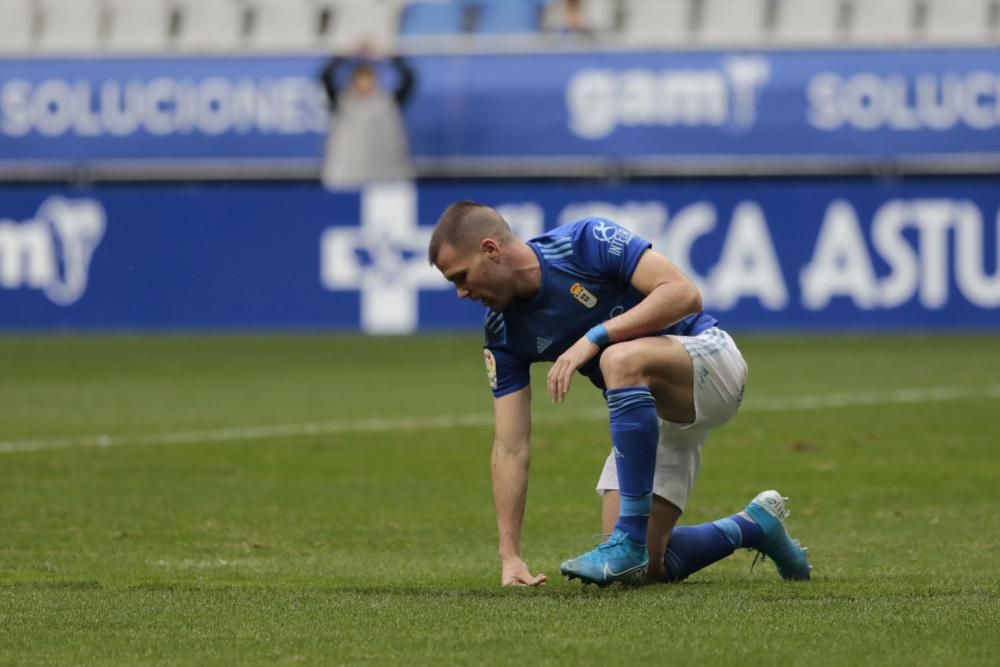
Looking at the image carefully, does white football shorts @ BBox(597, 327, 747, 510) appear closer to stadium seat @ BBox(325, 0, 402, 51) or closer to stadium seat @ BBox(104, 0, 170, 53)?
stadium seat @ BBox(325, 0, 402, 51)

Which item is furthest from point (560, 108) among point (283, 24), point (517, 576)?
point (517, 576)

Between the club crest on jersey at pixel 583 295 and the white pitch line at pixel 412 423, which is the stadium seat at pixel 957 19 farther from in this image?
the club crest on jersey at pixel 583 295

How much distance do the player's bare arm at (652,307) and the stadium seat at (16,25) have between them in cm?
2152

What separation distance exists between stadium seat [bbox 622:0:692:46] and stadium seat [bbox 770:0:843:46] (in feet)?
3.66

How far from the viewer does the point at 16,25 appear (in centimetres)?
2670

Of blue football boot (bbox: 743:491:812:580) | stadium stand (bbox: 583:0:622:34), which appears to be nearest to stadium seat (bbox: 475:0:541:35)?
stadium stand (bbox: 583:0:622:34)

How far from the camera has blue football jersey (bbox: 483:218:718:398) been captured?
20.6 ft

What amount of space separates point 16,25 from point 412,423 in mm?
15900

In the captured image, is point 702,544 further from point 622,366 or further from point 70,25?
point 70,25

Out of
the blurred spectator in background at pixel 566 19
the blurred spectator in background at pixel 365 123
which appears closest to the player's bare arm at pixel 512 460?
Answer: the blurred spectator in background at pixel 365 123

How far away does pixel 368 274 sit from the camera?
20.8 metres

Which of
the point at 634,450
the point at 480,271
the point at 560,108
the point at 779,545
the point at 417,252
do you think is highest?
the point at 560,108

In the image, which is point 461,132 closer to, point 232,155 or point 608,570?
point 232,155

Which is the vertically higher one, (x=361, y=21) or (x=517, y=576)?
(x=361, y=21)
